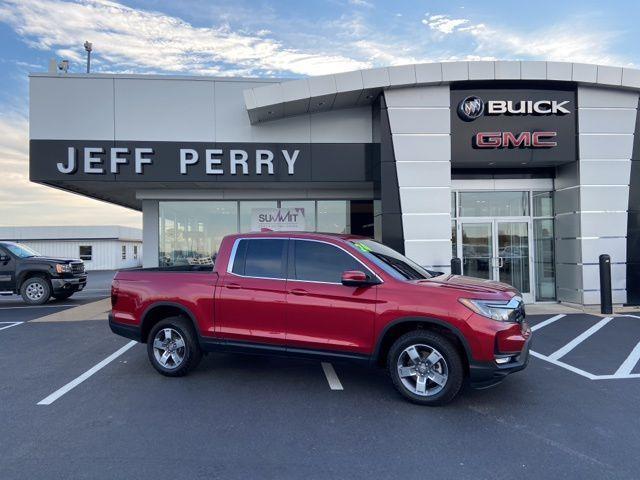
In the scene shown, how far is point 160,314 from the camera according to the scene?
5.86m

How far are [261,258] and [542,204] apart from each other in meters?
9.93

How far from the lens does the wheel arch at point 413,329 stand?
4512 mm

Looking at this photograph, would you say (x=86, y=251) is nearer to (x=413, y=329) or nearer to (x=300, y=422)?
(x=300, y=422)

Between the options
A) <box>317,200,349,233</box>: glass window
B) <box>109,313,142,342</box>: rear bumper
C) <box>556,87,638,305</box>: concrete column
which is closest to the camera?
<box>109,313,142,342</box>: rear bumper

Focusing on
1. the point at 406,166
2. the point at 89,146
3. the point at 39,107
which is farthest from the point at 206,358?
the point at 39,107

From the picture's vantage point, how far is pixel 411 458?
358cm

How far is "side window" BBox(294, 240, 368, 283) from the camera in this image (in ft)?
16.6

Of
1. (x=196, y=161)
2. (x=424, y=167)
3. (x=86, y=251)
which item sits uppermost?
(x=196, y=161)

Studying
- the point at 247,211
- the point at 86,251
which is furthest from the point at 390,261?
the point at 86,251

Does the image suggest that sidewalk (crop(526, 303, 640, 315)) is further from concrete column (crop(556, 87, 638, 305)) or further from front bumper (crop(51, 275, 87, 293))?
front bumper (crop(51, 275, 87, 293))

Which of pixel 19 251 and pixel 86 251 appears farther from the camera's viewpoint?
pixel 86 251

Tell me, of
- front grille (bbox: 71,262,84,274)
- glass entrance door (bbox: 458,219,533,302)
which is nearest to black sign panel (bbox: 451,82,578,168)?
glass entrance door (bbox: 458,219,533,302)

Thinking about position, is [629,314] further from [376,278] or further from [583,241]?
[376,278]

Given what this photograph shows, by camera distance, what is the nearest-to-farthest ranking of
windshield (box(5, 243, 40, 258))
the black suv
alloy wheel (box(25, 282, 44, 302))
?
1. the black suv
2. alloy wheel (box(25, 282, 44, 302))
3. windshield (box(5, 243, 40, 258))
